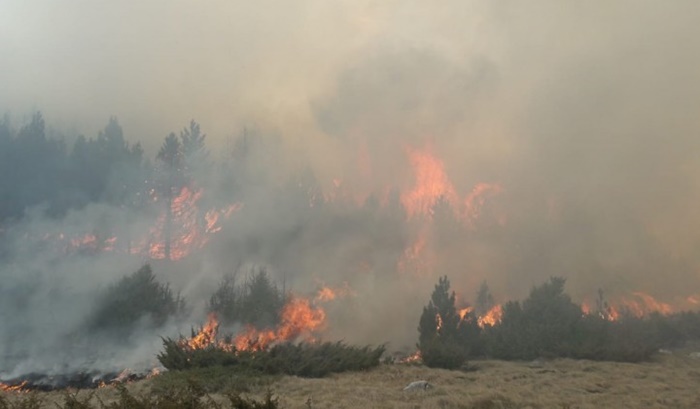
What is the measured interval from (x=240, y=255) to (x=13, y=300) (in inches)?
855

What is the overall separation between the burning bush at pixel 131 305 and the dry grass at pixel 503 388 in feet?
45.6

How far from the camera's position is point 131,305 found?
3544 centimetres

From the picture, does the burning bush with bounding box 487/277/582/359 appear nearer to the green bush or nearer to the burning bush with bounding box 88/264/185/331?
the green bush

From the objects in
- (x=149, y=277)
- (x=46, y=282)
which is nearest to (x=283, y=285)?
(x=149, y=277)

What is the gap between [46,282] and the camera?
1597 inches

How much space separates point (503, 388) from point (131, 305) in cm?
2698

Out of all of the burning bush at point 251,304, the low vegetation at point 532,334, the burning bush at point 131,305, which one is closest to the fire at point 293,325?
the burning bush at point 251,304

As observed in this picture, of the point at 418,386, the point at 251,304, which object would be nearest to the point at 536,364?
the point at 418,386

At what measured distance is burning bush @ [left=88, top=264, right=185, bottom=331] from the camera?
34719 mm

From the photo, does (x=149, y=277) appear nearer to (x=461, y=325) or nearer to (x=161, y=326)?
(x=161, y=326)

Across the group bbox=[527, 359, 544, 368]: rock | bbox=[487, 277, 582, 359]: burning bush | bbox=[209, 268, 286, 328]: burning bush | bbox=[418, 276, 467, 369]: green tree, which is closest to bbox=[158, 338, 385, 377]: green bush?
bbox=[418, 276, 467, 369]: green tree

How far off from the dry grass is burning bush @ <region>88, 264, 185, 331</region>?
13.9 metres

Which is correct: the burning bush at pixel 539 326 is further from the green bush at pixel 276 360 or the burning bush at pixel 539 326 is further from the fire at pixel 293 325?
the fire at pixel 293 325

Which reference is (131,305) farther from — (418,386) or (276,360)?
(418,386)
